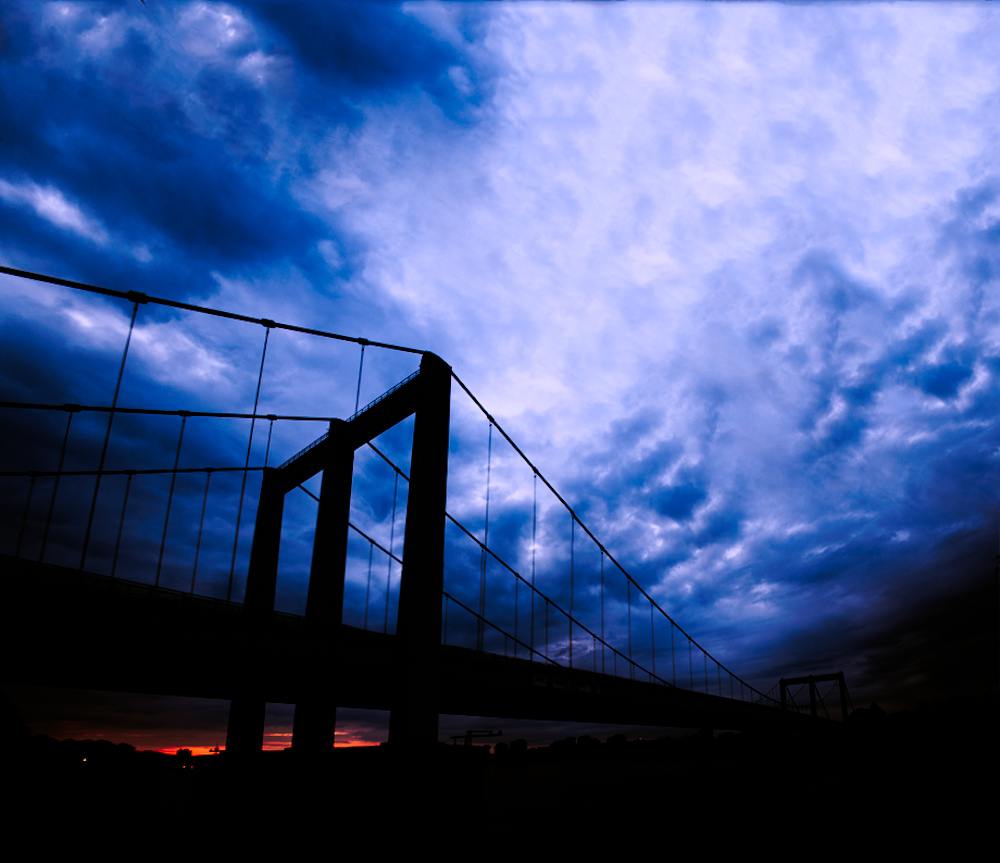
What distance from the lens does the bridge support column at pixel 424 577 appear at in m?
17.7

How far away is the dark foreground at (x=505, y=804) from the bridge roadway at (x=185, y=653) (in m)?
2.88

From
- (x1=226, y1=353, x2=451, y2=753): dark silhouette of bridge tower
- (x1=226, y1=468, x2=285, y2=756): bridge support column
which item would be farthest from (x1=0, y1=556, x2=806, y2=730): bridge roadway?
(x1=226, y1=353, x2=451, y2=753): dark silhouette of bridge tower

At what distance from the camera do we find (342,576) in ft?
86.0

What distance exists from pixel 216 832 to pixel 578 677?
20.9 metres

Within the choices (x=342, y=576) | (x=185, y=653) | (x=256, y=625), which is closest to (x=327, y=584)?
(x=342, y=576)

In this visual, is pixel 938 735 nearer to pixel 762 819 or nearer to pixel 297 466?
pixel 762 819

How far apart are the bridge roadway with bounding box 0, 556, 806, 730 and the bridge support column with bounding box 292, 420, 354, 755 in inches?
30.7

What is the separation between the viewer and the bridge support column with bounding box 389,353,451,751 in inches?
698

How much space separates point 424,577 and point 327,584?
8.05m

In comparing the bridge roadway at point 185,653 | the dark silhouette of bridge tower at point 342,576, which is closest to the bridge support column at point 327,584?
the dark silhouette of bridge tower at point 342,576

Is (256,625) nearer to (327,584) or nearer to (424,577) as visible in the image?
(424,577)

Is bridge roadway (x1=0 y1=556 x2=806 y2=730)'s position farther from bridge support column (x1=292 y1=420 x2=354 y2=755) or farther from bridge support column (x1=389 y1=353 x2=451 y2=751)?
bridge support column (x1=389 y1=353 x2=451 y2=751)

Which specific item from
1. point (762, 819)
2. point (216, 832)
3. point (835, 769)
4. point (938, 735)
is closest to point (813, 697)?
point (938, 735)

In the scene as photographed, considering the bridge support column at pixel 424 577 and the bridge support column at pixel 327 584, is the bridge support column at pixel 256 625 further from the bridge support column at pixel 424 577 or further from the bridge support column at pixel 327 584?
the bridge support column at pixel 424 577
